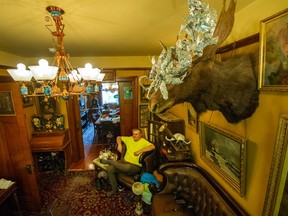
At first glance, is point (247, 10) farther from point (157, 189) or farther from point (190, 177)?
point (157, 189)

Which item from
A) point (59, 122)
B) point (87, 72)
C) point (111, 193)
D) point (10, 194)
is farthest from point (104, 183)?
point (87, 72)

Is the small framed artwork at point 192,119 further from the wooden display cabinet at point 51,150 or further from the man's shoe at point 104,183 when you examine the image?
the wooden display cabinet at point 51,150

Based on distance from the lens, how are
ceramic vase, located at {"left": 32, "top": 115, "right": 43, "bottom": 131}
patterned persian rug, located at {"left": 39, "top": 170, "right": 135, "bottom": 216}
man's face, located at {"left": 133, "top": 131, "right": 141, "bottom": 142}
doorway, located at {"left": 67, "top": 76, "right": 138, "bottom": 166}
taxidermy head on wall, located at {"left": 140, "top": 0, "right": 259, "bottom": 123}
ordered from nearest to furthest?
taxidermy head on wall, located at {"left": 140, "top": 0, "right": 259, "bottom": 123} → patterned persian rug, located at {"left": 39, "top": 170, "right": 135, "bottom": 216} → man's face, located at {"left": 133, "top": 131, "right": 141, "bottom": 142} → ceramic vase, located at {"left": 32, "top": 115, "right": 43, "bottom": 131} → doorway, located at {"left": 67, "top": 76, "right": 138, "bottom": 166}

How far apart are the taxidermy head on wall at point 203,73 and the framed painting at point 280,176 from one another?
34 centimetres

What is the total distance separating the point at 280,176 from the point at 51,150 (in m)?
4.39

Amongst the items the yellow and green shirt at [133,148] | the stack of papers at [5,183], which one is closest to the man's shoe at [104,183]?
the yellow and green shirt at [133,148]

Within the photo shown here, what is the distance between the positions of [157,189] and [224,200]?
1117mm

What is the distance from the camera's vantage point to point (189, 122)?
108 inches

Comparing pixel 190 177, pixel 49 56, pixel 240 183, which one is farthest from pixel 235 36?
pixel 49 56

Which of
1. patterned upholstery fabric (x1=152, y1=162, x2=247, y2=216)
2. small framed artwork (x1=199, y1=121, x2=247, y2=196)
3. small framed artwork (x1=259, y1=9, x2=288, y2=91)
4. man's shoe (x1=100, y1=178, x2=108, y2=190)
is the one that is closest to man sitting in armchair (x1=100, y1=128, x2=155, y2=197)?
man's shoe (x1=100, y1=178, x2=108, y2=190)

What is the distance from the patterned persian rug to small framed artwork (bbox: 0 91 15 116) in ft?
6.41

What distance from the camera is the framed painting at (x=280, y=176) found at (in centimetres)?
101

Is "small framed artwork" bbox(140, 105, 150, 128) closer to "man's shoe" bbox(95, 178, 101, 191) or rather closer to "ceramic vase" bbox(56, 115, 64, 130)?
"man's shoe" bbox(95, 178, 101, 191)

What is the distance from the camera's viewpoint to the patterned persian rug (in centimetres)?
275
